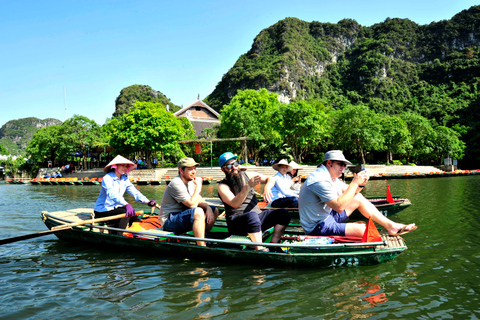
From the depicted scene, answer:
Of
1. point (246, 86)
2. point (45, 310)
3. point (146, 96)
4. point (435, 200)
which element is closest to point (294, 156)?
point (435, 200)

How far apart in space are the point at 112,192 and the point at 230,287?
357 centimetres

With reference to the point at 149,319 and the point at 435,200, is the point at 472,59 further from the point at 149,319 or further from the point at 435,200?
the point at 149,319

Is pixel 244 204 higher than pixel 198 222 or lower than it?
higher

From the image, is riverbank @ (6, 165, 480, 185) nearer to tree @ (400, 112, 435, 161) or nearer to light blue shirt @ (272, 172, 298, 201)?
tree @ (400, 112, 435, 161)

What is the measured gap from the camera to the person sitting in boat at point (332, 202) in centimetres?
508

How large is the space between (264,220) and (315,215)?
934 millimetres

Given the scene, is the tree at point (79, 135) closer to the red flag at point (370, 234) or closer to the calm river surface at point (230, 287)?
the calm river surface at point (230, 287)

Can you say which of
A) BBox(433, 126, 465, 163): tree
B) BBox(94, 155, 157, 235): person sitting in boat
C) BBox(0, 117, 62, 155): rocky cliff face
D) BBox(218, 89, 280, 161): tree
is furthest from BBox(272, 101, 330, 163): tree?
BBox(0, 117, 62, 155): rocky cliff face

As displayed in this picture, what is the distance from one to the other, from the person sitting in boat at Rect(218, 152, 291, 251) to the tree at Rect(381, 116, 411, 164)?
34991mm

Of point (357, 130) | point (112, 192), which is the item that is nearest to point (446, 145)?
point (357, 130)

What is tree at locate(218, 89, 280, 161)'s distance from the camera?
37.3m

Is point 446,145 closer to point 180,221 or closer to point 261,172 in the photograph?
point 261,172

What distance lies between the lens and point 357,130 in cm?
3678

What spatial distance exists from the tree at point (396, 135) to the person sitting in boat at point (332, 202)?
3480 centimetres
